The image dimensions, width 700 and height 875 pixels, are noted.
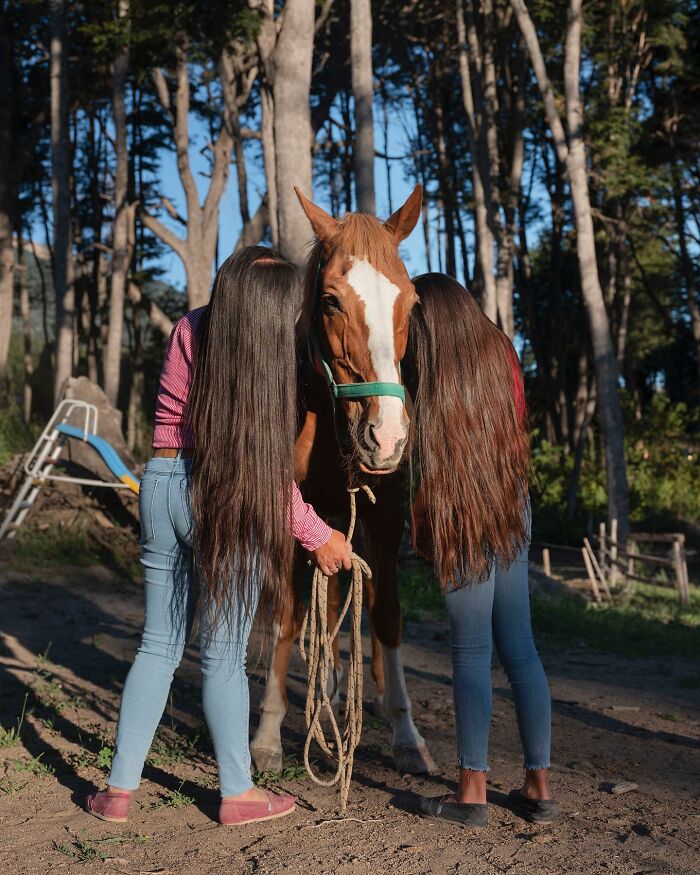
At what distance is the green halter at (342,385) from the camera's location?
9.98 feet

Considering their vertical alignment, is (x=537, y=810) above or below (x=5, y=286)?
below

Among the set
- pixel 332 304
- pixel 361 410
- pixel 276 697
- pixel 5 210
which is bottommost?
pixel 276 697

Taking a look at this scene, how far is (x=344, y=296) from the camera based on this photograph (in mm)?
3230

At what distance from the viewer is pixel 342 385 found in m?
3.22

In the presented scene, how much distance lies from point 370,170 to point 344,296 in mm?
7222

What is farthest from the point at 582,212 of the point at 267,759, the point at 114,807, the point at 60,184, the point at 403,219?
the point at 114,807

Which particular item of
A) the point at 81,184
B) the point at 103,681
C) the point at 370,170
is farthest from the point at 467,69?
the point at 103,681

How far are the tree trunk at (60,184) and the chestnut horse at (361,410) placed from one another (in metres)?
12.6

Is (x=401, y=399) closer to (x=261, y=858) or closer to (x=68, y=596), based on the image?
(x=261, y=858)

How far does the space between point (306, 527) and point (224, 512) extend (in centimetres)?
30

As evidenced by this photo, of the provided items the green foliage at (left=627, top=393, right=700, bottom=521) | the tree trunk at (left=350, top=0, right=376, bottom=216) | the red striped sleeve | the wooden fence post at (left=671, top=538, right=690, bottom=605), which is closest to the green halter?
the red striped sleeve

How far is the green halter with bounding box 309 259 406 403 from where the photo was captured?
3043 millimetres

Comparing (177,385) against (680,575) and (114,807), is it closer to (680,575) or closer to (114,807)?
(114,807)

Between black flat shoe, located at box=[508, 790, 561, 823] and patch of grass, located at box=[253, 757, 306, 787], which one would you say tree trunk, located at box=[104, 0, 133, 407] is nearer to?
patch of grass, located at box=[253, 757, 306, 787]
